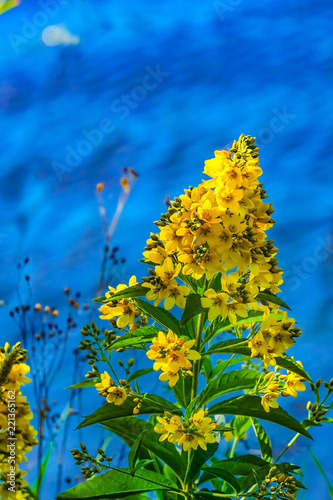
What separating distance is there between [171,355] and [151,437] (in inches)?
8.9

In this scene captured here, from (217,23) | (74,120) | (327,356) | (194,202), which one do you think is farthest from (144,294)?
(217,23)

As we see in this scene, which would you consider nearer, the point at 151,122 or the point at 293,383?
the point at 293,383

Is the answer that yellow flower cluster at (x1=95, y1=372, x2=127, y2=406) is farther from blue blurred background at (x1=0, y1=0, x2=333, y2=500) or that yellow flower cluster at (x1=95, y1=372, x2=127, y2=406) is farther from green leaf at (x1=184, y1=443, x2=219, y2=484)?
blue blurred background at (x1=0, y1=0, x2=333, y2=500)

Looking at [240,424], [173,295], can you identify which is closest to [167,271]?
[173,295]

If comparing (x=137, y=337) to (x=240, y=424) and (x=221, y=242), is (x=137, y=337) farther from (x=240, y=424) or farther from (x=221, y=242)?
(x=240, y=424)

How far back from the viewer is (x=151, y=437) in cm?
98

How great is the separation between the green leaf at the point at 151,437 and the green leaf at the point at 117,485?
1.4 inches

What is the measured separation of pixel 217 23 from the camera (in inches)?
97.7

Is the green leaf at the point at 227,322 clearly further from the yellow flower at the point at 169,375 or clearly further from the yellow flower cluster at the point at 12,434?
the yellow flower cluster at the point at 12,434

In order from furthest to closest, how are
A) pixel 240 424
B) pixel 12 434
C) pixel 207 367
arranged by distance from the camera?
pixel 240 424 → pixel 207 367 → pixel 12 434

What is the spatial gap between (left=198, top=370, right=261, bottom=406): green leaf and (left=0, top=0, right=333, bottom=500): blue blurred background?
3.64 ft

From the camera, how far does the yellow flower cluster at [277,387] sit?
0.88 meters

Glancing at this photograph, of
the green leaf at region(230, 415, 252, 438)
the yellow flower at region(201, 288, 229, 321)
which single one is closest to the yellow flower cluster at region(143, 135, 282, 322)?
the yellow flower at region(201, 288, 229, 321)

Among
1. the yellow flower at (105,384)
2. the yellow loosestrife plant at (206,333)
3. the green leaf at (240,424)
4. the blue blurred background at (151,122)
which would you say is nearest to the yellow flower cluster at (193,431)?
the yellow loosestrife plant at (206,333)
